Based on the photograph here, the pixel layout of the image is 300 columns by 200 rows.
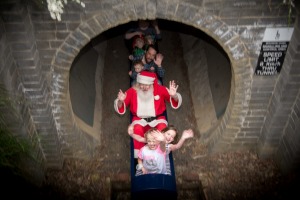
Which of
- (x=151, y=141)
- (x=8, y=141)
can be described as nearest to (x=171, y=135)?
(x=151, y=141)

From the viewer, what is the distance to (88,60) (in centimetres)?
846

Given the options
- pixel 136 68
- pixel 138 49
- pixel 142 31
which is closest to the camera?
pixel 136 68

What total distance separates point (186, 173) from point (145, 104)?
1.54 metres

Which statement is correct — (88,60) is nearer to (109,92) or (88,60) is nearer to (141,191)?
(109,92)

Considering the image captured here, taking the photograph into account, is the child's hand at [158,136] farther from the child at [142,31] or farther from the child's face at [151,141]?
the child at [142,31]

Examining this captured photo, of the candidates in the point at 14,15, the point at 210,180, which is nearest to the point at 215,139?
the point at 210,180

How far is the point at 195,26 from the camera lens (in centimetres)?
505

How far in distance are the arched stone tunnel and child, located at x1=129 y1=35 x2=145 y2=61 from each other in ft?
3.29

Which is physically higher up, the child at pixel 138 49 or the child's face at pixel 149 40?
the child's face at pixel 149 40

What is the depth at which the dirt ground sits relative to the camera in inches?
246

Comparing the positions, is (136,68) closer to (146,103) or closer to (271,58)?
(146,103)

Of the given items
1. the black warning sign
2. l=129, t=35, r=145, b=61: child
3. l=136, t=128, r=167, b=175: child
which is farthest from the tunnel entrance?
l=136, t=128, r=167, b=175: child

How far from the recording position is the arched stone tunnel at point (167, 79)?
4832 mm

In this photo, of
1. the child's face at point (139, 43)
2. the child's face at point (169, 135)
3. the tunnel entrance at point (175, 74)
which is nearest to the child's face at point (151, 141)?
the child's face at point (169, 135)
